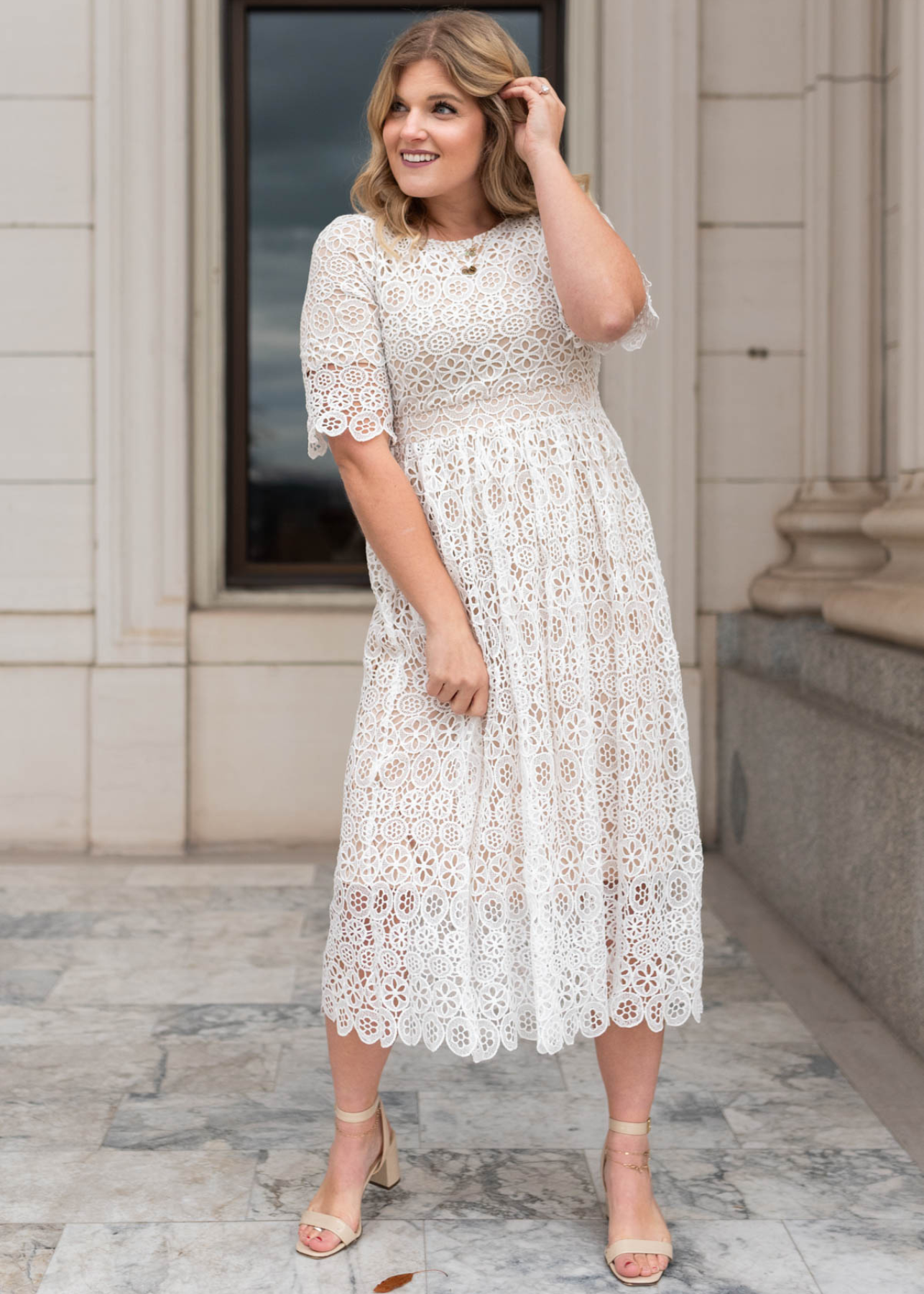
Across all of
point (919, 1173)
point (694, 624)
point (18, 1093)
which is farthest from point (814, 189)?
point (18, 1093)

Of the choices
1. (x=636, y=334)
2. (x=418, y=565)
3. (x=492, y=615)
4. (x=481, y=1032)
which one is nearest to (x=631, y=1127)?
(x=481, y=1032)

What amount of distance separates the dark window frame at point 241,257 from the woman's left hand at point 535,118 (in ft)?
10.9

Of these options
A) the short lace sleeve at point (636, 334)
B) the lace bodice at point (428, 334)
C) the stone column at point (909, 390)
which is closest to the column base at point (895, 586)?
the stone column at point (909, 390)

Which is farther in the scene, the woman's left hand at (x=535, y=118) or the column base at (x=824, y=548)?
the column base at (x=824, y=548)

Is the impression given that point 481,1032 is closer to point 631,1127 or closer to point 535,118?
point 631,1127

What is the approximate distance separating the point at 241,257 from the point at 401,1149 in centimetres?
377

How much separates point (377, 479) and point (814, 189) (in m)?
3.37

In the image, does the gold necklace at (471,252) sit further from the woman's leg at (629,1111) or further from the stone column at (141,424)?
the stone column at (141,424)

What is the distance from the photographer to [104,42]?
16.6 feet

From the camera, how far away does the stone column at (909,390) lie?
3756 mm

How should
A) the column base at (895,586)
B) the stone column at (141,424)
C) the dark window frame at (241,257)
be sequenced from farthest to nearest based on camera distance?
the dark window frame at (241,257) → the stone column at (141,424) → the column base at (895,586)

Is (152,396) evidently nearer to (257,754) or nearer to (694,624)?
(257,754)

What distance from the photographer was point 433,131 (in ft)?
7.27

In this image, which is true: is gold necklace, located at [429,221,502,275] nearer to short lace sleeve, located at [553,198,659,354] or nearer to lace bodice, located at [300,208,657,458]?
lace bodice, located at [300,208,657,458]
